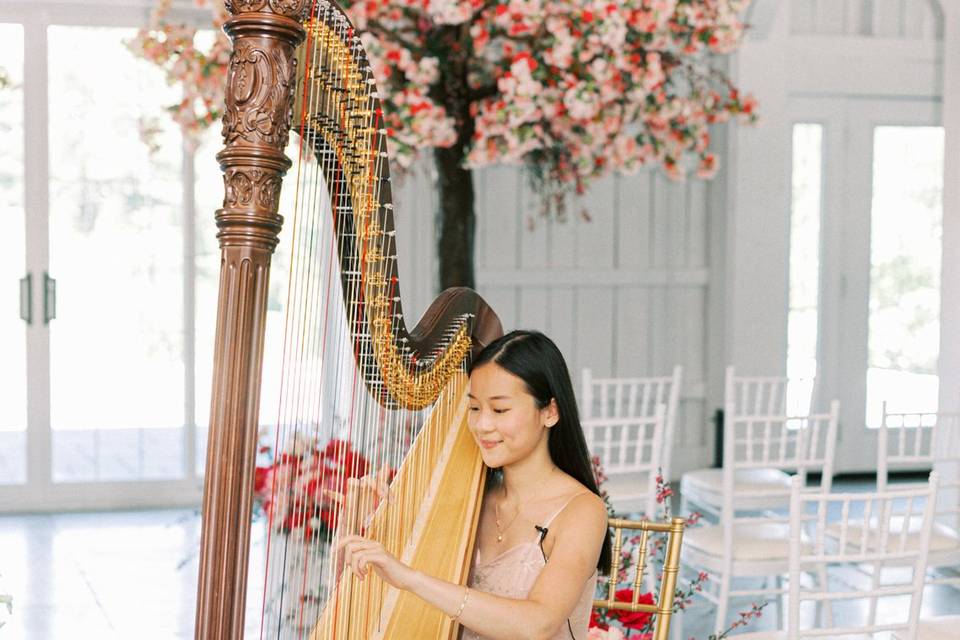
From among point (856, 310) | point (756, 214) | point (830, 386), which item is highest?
point (756, 214)

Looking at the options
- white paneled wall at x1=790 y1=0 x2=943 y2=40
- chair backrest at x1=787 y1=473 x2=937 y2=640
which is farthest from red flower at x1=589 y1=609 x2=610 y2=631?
white paneled wall at x1=790 y1=0 x2=943 y2=40

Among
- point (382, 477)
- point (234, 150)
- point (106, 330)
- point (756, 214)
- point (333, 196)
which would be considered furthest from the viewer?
point (756, 214)

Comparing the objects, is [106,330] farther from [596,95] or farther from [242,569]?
[242,569]

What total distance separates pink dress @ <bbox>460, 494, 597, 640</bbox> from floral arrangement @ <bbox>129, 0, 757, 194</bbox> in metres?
2.24

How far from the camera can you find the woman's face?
1896 mm

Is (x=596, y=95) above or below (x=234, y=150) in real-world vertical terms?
above

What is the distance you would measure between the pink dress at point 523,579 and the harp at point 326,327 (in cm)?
6

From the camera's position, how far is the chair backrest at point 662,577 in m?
2.02

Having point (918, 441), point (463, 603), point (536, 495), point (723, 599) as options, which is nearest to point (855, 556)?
point (536, 495)

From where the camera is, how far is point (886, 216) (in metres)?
6.92

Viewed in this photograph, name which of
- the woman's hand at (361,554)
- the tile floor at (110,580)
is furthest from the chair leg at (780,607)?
the woman's hand at (361,554)

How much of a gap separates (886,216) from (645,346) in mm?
1620

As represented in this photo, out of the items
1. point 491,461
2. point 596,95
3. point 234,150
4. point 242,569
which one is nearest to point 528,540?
point 491,461

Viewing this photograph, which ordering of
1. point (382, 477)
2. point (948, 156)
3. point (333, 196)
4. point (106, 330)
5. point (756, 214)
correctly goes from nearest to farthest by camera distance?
point (333, 196), point (382, 477), point (948, 156), point (106, 330), point (756, 214)
